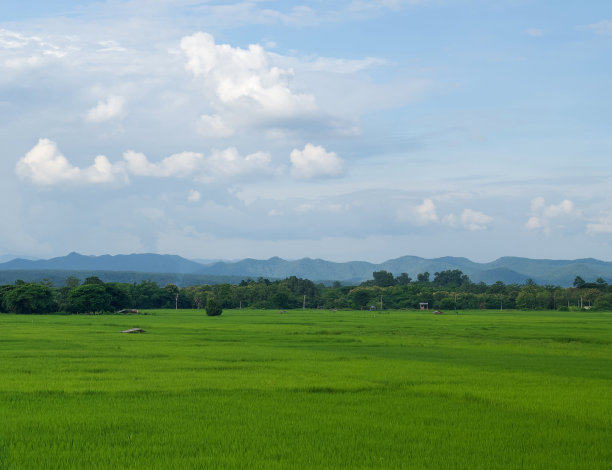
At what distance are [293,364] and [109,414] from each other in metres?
8.66

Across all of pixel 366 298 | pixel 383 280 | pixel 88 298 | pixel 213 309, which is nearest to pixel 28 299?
pixel 88 298

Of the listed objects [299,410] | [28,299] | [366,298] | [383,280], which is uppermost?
[383,280]

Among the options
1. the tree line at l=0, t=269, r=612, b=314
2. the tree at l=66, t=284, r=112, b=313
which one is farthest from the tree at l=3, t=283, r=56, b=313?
the tree line at l=0, t=269, r=612, b=314

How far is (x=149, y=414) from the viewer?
11398 mm

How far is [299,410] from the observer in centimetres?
1201

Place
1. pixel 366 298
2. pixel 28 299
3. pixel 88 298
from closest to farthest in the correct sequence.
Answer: pixel 28 299 → pixel 88 298 → pixel 366 298

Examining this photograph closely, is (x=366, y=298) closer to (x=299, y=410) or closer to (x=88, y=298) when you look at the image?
(x=88, y=298)

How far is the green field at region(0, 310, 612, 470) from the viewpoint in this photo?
8.91 metres

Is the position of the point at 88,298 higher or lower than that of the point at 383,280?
lower

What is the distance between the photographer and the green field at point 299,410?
891cm

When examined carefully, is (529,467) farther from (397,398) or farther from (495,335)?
(495,335)

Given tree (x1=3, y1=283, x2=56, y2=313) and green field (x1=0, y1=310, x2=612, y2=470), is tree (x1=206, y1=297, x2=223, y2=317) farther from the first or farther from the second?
green field (x1=0, y1=310, x2=612, y2=470)

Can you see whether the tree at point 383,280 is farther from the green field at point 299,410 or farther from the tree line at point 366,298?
the green field at point 299,410

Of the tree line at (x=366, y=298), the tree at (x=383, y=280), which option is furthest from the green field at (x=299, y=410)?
the tree at (x=383, y=280)
